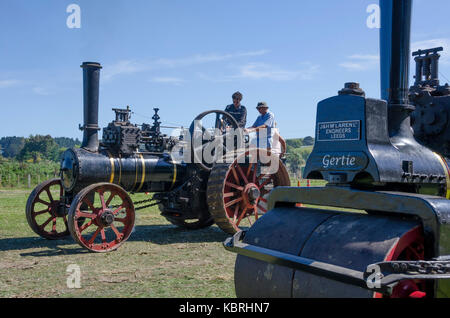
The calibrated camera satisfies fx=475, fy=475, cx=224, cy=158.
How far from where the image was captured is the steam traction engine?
671 centimetres

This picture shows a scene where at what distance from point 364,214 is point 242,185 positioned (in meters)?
5.13

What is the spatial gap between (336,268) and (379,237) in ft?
0.81

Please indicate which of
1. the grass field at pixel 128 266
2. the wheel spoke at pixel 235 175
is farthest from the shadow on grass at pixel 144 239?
the wheel spoke at pixel 235 175

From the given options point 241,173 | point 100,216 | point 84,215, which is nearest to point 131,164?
point 100,216

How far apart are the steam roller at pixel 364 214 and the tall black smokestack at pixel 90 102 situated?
470 cm

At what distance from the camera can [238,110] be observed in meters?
8.01

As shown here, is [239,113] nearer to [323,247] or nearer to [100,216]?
[100,216]

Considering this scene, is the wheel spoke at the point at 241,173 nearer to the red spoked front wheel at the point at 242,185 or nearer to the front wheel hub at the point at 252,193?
the red spoked front wheel at the point at 242,185

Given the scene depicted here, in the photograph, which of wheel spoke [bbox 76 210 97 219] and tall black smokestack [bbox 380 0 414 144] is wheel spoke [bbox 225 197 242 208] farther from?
tall black smokestack [bbox 380 0 414 144]

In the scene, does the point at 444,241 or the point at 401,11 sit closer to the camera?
the point at 444,241

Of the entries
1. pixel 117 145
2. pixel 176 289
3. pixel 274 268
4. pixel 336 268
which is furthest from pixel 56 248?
pixel 336 268

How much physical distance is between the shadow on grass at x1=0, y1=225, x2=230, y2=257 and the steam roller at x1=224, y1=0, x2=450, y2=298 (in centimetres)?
422
